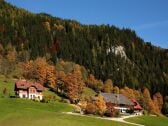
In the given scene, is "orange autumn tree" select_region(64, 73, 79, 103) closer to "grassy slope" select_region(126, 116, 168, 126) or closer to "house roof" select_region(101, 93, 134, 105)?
"house roof" select_region(101, 93, 134, 105)

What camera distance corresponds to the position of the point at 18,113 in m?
93.2

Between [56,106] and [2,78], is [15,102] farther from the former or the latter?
[2,78]

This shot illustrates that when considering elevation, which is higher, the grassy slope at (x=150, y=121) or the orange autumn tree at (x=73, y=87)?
the orange autumn tree at (x=73, y=87)

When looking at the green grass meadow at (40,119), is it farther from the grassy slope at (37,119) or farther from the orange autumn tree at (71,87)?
the orange autumn tree at (71,87)

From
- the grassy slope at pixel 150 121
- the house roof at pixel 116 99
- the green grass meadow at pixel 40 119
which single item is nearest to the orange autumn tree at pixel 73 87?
the house roof at pixel 116 99

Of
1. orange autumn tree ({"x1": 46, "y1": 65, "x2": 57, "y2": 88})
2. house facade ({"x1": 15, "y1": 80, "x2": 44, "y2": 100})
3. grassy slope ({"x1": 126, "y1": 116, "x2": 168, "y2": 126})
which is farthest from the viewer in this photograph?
orange autumn tree ({"x1": 46, "y1": 65, "x2": 57, "y2": 88})

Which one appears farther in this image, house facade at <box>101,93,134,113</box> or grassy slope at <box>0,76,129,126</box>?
house facade at <box>101,93,134,113</box>

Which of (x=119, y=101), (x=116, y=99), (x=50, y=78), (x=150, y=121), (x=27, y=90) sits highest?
Answer: (x=50, y=78)

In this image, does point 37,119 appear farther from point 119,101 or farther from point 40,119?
point 119,101

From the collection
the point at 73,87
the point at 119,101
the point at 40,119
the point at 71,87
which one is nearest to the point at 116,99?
the point at 119,101

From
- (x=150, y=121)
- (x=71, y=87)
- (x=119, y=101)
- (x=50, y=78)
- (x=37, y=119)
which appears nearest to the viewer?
(x=37, y=119)

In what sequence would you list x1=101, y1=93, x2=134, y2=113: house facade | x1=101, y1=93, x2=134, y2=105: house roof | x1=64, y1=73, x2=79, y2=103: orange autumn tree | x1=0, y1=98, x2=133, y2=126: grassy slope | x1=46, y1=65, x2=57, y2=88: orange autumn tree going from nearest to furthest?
1. x1=0, y1=98, x2=133, y2=126: grassy slope
2. x1=101, y1=93, x2=134, y2=113: house facade
3. x1=101, y1=93, x2=134, y2=105: house roof
4. x1=64, y1=73, x2=79, y2=103: orange autumn tree
5. x1=46, y1=65, x2=57, y2=88: orange autumn tree

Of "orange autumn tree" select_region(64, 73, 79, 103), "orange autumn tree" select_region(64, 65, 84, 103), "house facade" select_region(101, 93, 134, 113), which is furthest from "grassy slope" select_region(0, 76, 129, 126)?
"orange autumn tree" select_region(64, 65, 84, 103)

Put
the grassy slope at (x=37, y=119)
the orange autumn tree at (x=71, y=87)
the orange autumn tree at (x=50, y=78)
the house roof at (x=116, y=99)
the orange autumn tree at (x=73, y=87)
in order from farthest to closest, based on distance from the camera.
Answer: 1. the orange autumn tree at (x=50, y=78)
2. the orange autumn tree at (x=73, y=87)
3. the orange autumn tree at (x=71, y=87)
4. the house roof at (x=116, y=99)
5. the grassy slope at (x=37, y=119)
